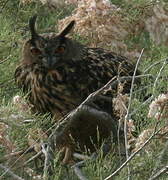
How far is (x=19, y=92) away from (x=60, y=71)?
1.21ft

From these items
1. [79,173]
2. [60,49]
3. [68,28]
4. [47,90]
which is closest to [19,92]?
[47,90]

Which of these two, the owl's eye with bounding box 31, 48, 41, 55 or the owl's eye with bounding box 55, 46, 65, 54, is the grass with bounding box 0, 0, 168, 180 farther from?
the owl's eye with bounding box 55, 46, 65, 54

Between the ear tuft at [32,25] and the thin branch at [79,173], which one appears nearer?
the thin branch at [79,173]

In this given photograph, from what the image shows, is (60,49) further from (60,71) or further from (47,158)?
(47,158)

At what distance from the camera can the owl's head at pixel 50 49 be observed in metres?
5.27

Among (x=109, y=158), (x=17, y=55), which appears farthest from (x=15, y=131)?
(x=17, y=55)

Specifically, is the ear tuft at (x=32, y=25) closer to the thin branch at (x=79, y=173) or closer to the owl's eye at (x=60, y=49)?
the owl's eye at (x=60, y=49)

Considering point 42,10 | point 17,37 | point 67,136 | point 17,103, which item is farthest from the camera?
point 42,10

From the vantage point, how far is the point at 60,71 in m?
5.41

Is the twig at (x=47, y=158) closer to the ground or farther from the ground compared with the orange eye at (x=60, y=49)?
closer to the ground

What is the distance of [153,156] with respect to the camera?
3959 millimetres

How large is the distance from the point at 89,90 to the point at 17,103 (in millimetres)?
→ 1131

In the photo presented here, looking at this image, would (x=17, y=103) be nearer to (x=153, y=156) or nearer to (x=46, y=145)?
(x=46, y=145)

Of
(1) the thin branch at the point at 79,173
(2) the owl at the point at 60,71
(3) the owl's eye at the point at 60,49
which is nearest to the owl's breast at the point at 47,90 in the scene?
(2) the owl at the point at 60,71
